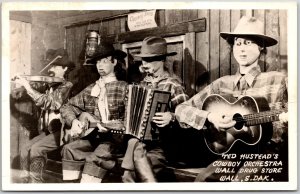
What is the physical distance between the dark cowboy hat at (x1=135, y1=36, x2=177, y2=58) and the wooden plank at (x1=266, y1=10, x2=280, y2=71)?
402 mm

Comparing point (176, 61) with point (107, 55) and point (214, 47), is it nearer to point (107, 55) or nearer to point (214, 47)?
point (214, 47)

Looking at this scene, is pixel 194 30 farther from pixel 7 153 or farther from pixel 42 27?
pixel 7 153

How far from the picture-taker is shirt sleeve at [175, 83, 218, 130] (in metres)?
2.21

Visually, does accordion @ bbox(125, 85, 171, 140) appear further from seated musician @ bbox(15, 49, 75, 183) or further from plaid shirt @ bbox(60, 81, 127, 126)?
seated musician @ bbox(15, 49, 75, 183)

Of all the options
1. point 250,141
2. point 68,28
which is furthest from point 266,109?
point 68,28

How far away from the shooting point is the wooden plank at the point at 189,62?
2199 mm

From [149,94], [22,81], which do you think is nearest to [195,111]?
[149,94]

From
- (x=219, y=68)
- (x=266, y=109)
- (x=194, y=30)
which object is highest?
(x=194, y=30)

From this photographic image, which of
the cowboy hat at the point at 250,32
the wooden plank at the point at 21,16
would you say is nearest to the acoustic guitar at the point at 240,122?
the cowboy hat at the point at 250,32

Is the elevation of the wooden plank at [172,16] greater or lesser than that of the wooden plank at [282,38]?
greater

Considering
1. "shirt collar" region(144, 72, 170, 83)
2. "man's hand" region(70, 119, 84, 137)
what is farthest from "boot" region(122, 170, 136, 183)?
"shirt collar" region(144, 72, 170, 83)

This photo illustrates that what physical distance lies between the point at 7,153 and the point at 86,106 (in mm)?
402

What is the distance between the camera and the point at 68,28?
2270 mm

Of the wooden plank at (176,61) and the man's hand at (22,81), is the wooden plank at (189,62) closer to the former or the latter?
the wooden plank at (176,61)
